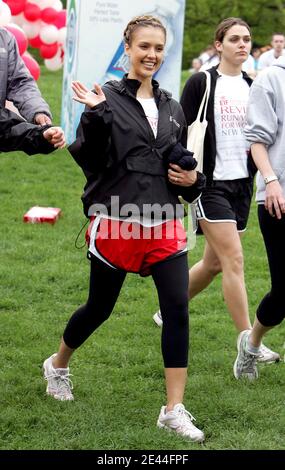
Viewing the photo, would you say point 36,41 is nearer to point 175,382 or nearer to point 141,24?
point 141,24

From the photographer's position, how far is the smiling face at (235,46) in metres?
5.85

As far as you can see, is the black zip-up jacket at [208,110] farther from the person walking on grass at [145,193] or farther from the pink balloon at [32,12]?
the pink balloon at [32,12]

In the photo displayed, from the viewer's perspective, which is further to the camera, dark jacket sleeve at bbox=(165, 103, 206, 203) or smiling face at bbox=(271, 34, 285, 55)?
smiling face at bbox=(271, 34, 285, 55)

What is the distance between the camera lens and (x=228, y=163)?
5785 mm

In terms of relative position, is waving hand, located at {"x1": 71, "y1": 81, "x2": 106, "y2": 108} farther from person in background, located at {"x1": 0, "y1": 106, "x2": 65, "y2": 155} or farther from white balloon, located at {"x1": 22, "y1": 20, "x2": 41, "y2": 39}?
white balloon, located at {"x1": 22, "y1": 20, "x2": 41, "y2": 39}

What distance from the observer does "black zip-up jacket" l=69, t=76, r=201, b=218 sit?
4414 millimetres

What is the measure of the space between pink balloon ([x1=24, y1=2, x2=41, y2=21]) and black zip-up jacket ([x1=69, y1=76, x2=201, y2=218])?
9.94 metres

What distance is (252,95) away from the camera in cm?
508

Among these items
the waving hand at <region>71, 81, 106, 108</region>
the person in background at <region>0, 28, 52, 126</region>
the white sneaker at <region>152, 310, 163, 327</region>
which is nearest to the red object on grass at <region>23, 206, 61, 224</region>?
the white sneaker at <region>152, 310, 163, 327</region>

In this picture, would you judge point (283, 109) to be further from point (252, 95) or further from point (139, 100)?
point (139, 100)

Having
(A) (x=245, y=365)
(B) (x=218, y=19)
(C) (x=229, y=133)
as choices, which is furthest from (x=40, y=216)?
(B) (x=218, y=19)

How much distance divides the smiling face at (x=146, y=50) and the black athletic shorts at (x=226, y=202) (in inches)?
51.5

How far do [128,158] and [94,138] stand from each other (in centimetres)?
23

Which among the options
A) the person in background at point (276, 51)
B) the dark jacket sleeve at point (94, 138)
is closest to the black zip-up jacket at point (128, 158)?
the dark jacket sleeve at point (94, 138)
